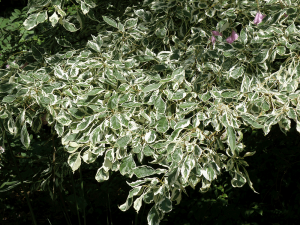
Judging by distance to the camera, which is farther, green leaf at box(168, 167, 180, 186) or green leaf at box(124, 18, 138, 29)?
green leaf at box(124, 18, 138, 29)

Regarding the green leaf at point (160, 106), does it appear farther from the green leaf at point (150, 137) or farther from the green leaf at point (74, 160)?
the green leaf at point (74, 160)

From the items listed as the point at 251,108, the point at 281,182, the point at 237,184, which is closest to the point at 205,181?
the point at 237,184

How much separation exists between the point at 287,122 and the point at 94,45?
90 cm

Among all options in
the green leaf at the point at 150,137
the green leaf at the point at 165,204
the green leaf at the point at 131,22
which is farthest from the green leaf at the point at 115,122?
the green leaf at the point at 131,22

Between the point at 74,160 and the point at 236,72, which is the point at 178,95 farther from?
the point at 74,160

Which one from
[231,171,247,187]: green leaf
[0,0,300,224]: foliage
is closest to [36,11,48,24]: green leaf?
[0,0,300,224]: foliage

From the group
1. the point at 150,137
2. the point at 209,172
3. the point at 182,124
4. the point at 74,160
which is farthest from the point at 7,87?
the point at 209,172

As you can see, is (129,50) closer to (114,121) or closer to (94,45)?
(94,45)

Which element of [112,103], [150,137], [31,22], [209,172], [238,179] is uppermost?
[31,22]

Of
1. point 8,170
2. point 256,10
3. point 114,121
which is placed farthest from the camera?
point 8,170

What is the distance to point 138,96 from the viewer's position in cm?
147

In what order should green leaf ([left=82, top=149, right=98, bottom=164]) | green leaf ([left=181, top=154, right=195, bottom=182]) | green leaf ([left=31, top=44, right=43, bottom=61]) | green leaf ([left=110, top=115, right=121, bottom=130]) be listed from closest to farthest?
1. green leaf ([left=181, top=154, right=195, bottom=182])
2. green leaf ([left=110, top=115, right=121, bottom=130])
3. green leaf ([left=82, top=149, right=98, bottom=164])
4. green leaf ([left=31, top=44, right=43, bottom=61])

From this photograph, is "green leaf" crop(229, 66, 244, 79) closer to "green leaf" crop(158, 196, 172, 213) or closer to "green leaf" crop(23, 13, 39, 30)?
"green leaf" crop(158, 196, 172, 213)

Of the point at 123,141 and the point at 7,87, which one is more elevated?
the point at 7,87
